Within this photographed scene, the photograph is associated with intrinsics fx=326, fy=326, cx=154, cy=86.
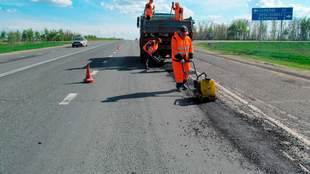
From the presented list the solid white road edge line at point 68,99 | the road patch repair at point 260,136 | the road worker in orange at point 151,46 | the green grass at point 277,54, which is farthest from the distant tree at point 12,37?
the road patch repair at point 260,136

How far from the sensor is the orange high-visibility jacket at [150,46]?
15852 mm

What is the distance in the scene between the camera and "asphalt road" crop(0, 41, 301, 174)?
4.07 metres

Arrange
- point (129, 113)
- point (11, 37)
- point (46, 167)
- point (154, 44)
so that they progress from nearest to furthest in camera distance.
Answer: point (46, 167) → point (129, 113) → point (154, 44) → point (11, 37)

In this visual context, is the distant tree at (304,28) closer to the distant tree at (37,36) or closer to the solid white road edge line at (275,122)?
the distant tree at (37,36)

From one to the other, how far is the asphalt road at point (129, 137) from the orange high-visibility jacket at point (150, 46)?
7413mm

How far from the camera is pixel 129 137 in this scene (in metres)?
5.18

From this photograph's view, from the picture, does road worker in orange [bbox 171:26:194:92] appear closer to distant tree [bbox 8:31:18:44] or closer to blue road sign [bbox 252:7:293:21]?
blue road sign [bbox 252:7:293:21]

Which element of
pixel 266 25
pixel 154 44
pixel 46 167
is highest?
pixel 266 25

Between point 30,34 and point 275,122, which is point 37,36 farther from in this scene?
point 275,122

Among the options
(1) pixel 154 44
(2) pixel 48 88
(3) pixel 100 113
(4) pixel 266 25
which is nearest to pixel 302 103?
(3) pixel 100 113

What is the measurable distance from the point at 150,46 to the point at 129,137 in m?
11.1

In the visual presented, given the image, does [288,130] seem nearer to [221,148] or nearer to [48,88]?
[221,148]

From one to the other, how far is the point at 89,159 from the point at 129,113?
8.57 ft

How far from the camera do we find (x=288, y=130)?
5.60 meters
